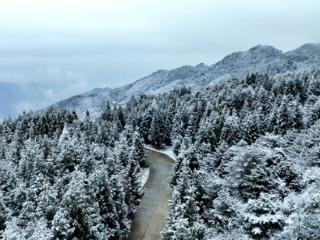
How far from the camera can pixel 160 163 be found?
3123 inches

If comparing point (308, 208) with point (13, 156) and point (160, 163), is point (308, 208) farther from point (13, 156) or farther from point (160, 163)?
point (160, 163)

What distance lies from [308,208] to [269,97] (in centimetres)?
6743

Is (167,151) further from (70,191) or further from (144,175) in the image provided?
(70,191)

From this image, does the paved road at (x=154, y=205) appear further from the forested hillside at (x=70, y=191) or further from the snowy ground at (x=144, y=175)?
the forested hillside at (x=70, y=191)

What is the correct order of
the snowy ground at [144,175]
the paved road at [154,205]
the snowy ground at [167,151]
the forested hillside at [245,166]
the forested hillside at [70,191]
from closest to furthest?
1. the forested hillside at [245,166]
2. the forested hillside at [70,191]
3. the paved road at [154,205]
4. the snowy ground at [144,175]
5. the snowy ground at [167,151]

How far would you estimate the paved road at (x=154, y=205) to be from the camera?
49312 millimetres

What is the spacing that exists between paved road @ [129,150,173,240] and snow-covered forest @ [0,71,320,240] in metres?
1.83

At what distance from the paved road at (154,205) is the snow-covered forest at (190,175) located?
183 centimetres

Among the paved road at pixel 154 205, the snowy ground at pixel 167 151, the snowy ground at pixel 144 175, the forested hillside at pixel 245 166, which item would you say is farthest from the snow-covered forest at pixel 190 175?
the snowy ground at pixel 144 175

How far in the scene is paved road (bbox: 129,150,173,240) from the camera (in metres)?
49.3

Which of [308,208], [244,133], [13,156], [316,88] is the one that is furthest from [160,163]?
[308,208]

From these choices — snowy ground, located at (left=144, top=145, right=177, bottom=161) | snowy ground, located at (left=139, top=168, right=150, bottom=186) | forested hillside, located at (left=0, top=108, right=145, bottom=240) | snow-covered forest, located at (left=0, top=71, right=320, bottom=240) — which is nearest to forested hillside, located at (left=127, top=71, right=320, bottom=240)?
snow-covered forest, located at (left=0, top=71, right=320, bottom=240)

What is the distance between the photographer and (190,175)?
43.4 metres

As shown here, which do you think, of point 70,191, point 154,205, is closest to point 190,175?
point 70,191
